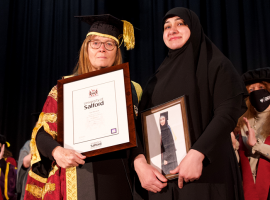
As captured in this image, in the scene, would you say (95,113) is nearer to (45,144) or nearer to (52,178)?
(45,144)

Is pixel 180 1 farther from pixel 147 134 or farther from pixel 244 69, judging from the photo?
pixel 147 134

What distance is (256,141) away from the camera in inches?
86.5

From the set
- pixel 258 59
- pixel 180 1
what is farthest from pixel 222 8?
pixel 258 59

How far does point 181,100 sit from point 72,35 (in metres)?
3.72

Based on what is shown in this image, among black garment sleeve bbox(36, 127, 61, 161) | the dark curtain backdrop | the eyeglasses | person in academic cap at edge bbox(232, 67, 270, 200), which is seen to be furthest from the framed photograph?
the dark curtain backdrop

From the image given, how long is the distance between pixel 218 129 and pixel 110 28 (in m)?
0.92

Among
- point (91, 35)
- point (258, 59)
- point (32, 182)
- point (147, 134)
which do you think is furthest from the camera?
point (258, 59)

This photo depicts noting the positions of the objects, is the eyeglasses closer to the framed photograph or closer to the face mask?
the framed photograph

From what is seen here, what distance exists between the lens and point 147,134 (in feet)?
4.33

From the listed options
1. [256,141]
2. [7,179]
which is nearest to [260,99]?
[256,141]

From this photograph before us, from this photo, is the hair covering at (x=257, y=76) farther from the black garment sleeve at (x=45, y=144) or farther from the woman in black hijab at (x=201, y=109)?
the black garment sleeve at (x=45, y=144)

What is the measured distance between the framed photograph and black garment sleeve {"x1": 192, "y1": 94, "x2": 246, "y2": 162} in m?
0.06

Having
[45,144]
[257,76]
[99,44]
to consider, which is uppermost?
[99,44]

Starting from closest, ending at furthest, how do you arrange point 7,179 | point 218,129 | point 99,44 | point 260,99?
1. point 218,129
2. point 99,44
3. point 260,99
4. point 7,179
